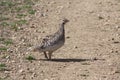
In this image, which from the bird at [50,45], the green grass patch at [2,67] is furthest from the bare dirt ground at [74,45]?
the bird at [50,45]

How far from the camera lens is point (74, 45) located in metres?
Answer: 15.1

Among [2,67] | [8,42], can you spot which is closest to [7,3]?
[8,42]

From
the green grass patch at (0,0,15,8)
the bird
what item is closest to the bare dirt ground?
the bird

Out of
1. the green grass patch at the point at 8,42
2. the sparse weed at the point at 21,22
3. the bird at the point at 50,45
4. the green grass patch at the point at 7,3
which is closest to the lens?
the bird at the point at 50,45

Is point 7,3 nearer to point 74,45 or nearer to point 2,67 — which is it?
point 74,45

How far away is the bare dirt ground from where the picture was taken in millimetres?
12177

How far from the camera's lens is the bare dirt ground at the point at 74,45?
39.9 feet

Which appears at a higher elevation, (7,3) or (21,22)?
(7,3)

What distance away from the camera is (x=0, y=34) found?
51.7 feet

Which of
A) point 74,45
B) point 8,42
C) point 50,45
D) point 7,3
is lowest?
point 74,45

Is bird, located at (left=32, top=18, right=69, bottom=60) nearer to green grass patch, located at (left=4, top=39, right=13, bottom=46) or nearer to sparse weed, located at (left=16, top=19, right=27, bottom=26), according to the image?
green grass patch, located at (left=4, top=39, right=13, bottom=46)

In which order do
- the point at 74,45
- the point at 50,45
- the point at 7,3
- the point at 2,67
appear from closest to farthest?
the point at 2,67 → the point at 50,45 → the point at 74,45 → the point at 7,3

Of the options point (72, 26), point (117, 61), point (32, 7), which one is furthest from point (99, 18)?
point (117, 61)

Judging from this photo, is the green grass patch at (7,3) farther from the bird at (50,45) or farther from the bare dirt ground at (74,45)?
the bird at (50,45)
